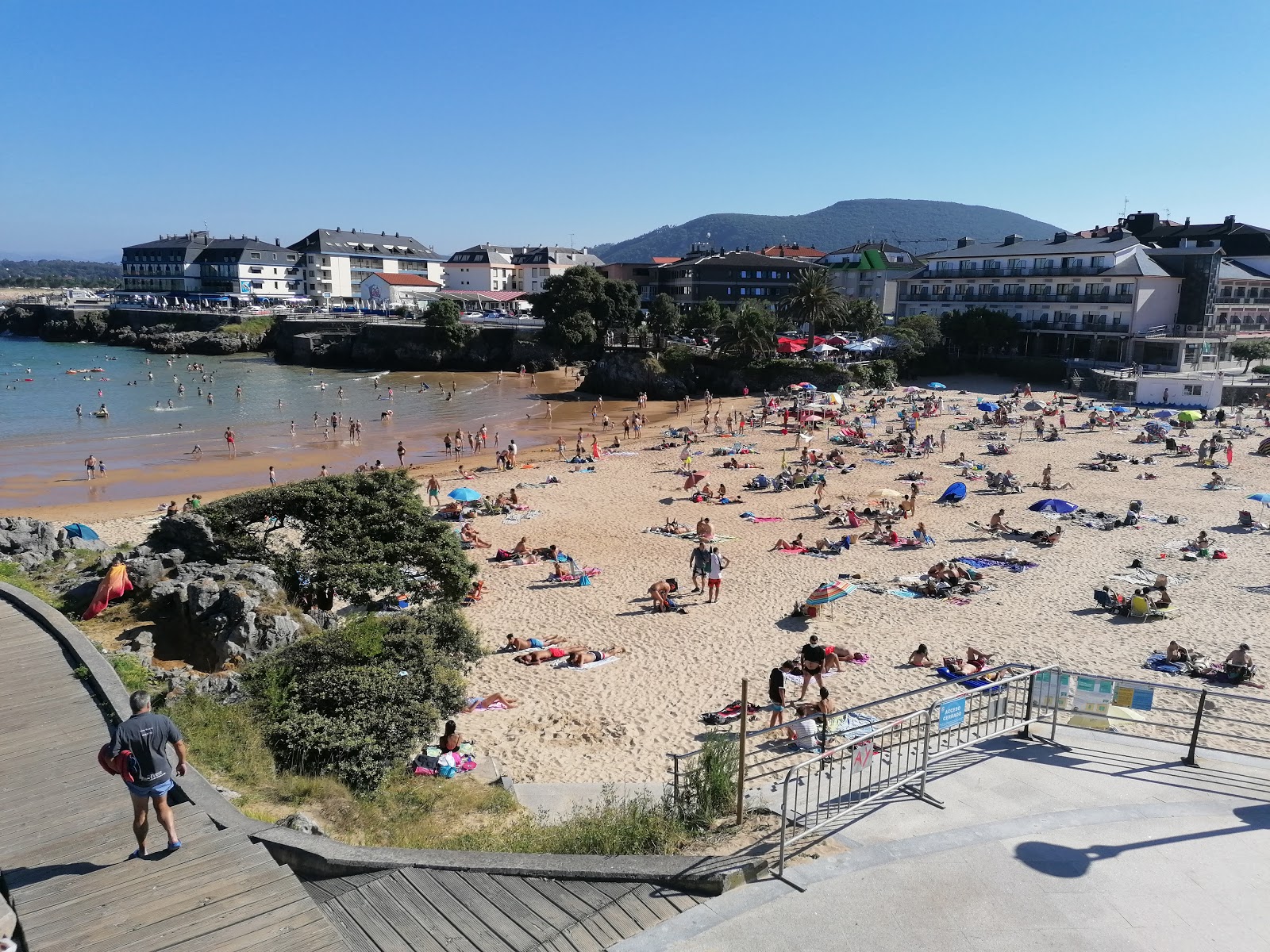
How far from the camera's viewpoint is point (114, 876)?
18.4ft

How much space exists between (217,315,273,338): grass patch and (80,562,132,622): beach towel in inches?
2946

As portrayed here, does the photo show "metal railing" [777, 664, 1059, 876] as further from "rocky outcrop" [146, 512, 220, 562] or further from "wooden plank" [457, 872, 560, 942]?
"rocky outcrop" [146, 512, 220, 562]

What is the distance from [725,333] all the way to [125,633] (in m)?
42.4

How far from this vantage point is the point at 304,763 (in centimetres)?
871

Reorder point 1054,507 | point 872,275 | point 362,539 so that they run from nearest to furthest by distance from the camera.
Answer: point 362,539
point 1054,507
point 872,275

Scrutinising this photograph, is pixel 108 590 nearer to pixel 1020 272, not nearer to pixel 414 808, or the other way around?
pixel 414 808

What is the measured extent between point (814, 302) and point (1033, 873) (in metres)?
49.2

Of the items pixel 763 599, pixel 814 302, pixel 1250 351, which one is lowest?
pixel 763 599

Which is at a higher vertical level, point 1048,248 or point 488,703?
point 1048,248

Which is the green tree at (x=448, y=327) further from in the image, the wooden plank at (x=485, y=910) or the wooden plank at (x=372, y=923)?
the wooden plank at (x=372, y=923)

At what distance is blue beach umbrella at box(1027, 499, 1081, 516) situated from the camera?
21969 mm

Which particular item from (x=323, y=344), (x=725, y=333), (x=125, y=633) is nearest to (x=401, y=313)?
(x=323, y=344)

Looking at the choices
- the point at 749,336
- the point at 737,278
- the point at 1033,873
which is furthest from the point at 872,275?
the point at 1033,873

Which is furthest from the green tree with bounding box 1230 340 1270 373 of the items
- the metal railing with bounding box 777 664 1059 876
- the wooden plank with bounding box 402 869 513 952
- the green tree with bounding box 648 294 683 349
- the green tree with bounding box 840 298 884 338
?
the wooden plank with bounding box 402 869 513 952
